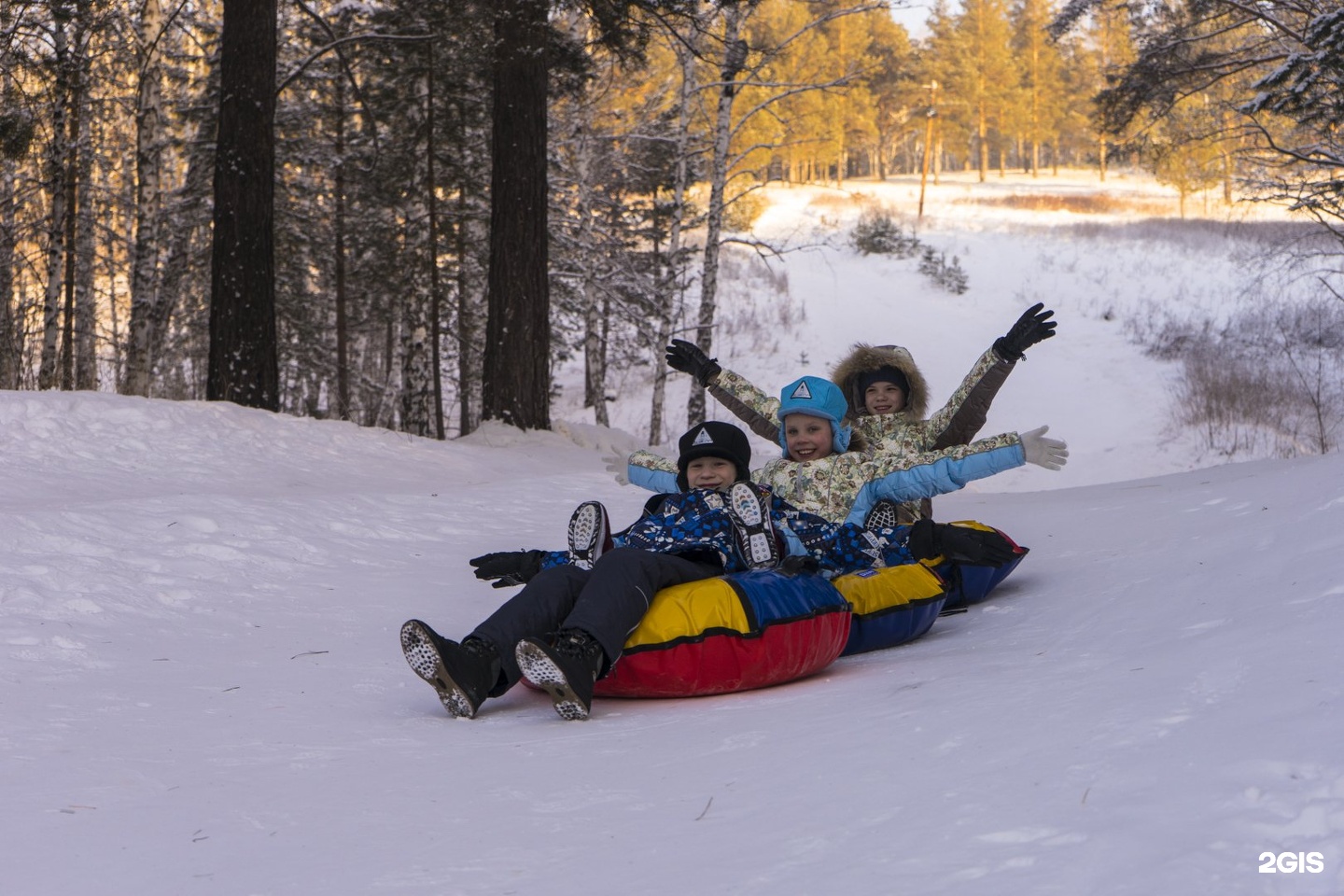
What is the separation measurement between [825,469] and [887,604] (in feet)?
2.99

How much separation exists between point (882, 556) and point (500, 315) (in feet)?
24.1

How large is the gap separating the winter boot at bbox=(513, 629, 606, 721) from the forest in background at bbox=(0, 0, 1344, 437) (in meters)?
6.39

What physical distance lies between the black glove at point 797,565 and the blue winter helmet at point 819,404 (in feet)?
2.74

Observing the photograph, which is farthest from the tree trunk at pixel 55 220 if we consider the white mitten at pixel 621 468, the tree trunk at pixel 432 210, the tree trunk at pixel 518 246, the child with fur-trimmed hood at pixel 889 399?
the white mitten at pixel 621 468

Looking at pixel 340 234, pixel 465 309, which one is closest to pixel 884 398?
pixel 340 234

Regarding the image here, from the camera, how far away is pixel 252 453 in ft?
26.6

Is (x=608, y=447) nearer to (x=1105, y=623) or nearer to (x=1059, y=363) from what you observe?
(x=1105, y=623)

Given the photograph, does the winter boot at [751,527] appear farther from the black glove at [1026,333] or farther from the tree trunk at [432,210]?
the tree trunk at [432,210]

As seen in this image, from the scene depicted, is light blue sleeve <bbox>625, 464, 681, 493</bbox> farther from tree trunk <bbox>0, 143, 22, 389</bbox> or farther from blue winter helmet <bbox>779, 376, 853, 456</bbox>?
tree trunk <bbox>0, 143, 22, 389</bbox>

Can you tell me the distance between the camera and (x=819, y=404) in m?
5.23

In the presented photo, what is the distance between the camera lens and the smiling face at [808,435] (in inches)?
207

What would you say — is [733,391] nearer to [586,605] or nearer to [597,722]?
[586,605]

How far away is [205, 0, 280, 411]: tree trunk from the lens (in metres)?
9.45

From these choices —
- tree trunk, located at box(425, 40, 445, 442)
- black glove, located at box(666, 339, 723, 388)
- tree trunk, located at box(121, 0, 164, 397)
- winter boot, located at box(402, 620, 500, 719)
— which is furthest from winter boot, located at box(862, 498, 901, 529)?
tree trunk, located at box(121, 0, 164, 397)
